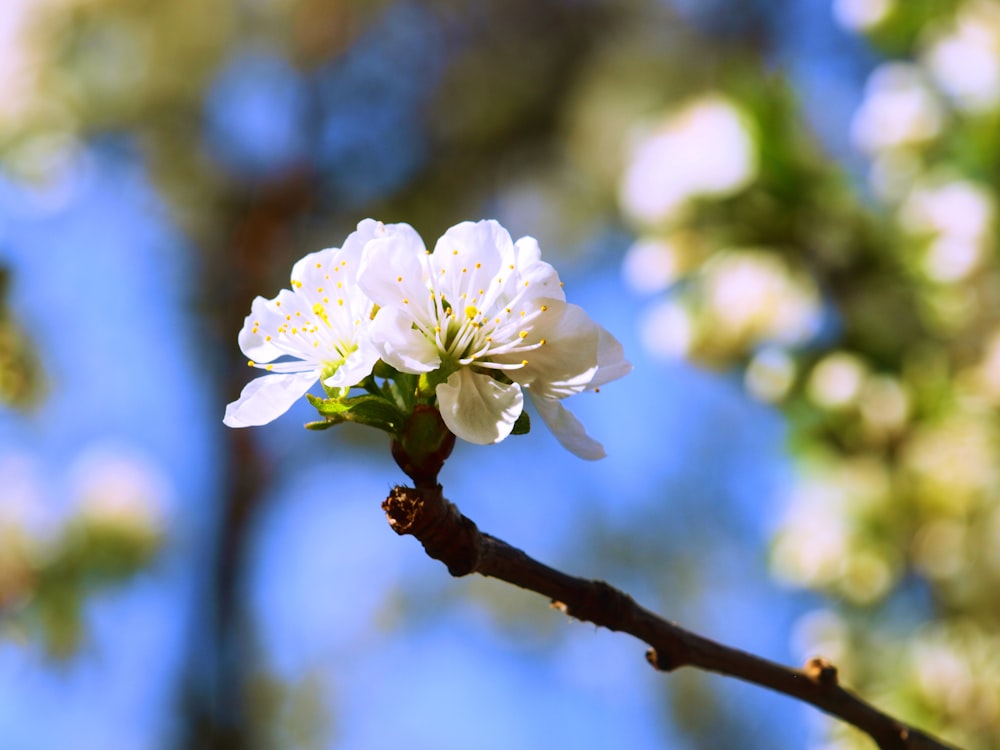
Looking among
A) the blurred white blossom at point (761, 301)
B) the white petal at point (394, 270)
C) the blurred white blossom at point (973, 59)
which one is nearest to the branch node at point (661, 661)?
the white petal at point (394, 270)

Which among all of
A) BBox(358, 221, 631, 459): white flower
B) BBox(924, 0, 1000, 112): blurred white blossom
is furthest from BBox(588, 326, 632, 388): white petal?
BBox(924, 0, 1000, 112): blurred white blossom

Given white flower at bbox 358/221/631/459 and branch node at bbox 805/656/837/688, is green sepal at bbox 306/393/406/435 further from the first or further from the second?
branch node at bbox 805/656/837/688

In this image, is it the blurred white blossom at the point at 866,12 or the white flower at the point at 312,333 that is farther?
the blurred white blossom at the point at 866,12

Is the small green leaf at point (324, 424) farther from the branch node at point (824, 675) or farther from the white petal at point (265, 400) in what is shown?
the branch node at point (824, 675)

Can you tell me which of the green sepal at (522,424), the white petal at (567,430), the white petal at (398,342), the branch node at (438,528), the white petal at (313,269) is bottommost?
the branch node at (438,528)

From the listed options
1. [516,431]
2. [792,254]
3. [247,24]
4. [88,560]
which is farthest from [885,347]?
[247,24]

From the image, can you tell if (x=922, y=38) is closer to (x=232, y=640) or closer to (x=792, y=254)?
(x=792, y=254)

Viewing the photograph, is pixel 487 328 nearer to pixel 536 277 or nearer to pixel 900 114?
pixel 536 277

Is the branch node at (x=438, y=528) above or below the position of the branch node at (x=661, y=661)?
below
